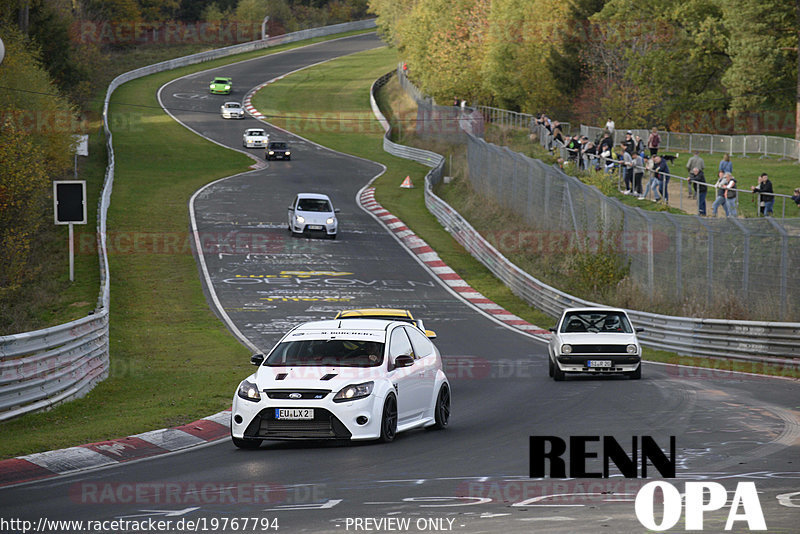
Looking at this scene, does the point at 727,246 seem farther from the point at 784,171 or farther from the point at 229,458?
the point at 784,171

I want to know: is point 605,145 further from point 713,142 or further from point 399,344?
point 399,344

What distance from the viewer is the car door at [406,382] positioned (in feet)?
42.9

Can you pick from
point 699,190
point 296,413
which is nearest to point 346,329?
point 296,413

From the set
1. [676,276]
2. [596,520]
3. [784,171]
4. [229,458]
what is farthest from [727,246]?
[784,171]

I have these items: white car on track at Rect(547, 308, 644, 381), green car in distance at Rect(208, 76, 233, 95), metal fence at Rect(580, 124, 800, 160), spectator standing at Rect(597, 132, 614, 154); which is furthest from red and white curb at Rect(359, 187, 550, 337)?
green car in distance at Rect(208, 76, 233, 95)

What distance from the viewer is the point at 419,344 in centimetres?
1442

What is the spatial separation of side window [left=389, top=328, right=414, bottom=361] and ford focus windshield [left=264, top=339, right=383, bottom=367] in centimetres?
14

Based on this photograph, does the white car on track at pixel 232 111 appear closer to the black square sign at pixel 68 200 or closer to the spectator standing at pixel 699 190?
the black square sign at pixel 68 200

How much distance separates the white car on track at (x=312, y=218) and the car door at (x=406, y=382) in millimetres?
29804

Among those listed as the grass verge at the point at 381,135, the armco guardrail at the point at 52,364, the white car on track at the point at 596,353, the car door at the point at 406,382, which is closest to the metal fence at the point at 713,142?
the grass verge at the point at 381,135

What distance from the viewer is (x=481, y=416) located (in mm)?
15258

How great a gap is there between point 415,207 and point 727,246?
29187mm

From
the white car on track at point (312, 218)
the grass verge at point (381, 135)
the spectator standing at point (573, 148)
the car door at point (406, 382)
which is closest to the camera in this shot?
the car door at point (406, 382)

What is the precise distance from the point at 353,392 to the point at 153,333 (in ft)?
52.3
